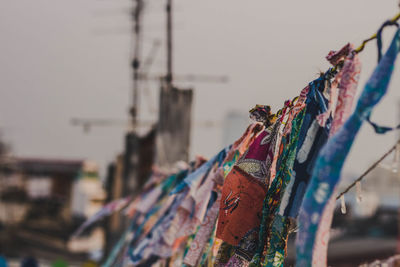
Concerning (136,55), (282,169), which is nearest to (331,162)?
(282,169)

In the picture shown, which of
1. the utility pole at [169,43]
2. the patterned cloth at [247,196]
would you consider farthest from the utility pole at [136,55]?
the patterned cloth at [247,196]

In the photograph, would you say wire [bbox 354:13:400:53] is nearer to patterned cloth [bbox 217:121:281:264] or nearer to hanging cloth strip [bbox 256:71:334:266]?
hanging cloth strip [bbox 256:71:334:266]

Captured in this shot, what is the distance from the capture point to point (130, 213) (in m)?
5.45

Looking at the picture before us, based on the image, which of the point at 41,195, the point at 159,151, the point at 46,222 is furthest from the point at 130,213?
the point at 41,195

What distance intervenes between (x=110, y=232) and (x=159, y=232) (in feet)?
31.3

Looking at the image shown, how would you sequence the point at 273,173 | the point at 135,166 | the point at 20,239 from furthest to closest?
the point at 20,239 → the point at 135,166 → the point at 273,173

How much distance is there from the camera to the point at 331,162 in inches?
61.9

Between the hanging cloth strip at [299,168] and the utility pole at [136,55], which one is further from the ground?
the utility pole at [136,55]

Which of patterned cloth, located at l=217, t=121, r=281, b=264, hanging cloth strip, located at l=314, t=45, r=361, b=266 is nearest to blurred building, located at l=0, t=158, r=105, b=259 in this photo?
patterned cloth, located at l=217, t=121, r=281, b=264

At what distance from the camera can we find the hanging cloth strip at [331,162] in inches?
61.6

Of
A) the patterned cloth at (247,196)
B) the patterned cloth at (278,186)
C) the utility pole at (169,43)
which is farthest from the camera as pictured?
the utility pole at (169,43)

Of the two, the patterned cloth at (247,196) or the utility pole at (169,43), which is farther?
the utility pole at (169,43)

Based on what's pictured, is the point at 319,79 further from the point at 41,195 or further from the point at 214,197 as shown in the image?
the point at 41,195

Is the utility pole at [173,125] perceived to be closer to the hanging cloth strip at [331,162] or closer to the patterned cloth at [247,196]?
the patterned cloth at [247,196]
